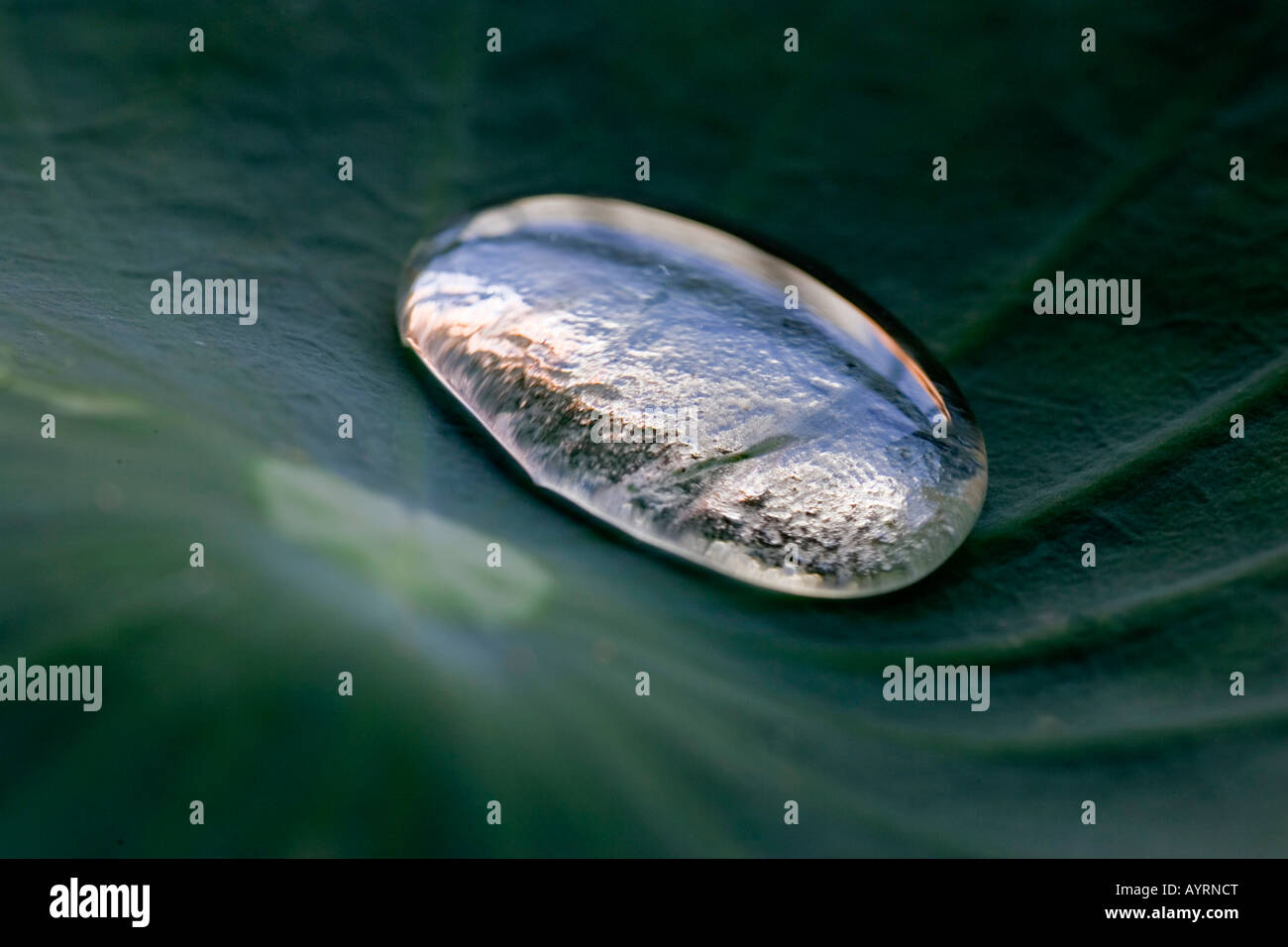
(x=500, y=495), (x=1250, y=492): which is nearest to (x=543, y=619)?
(x=500, y=495)

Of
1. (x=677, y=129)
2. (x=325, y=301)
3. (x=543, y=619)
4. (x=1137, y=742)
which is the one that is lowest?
(x=1137, y=742)

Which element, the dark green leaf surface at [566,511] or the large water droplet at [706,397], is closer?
the dark green leaf surface at [566,511]

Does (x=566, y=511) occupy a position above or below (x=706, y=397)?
below

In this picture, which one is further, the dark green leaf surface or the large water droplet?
the large water droplet
